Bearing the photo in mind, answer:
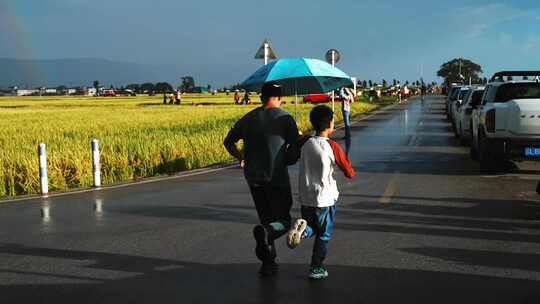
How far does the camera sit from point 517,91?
13453 millimetres

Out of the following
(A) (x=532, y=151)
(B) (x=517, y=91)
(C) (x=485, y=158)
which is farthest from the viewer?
(B) (x=517, y=91)

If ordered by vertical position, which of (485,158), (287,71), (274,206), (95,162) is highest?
(287,71)

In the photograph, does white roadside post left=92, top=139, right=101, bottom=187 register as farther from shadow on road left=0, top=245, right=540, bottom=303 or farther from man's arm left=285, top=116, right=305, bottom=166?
man's arm left=285, top=116, right=305, bottom=166

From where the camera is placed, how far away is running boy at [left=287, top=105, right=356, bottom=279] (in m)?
5.58

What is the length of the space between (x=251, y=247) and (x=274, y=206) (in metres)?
1.36

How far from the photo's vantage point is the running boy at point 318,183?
5.58 m

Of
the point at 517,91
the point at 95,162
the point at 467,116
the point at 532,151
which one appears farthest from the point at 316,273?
the point at 467,116

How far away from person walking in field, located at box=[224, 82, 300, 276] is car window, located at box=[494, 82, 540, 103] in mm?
8801

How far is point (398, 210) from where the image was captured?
9211mm

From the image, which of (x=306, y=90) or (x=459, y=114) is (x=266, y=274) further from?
(x=459, y=114)

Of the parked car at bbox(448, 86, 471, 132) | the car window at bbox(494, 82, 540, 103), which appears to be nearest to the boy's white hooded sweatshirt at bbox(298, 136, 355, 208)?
the car window at bbox(494, 82, 540, 103)

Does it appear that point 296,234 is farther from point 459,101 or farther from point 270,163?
point 459,101

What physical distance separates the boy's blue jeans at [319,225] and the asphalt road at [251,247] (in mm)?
254

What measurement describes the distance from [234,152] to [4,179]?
8236 millimetres
